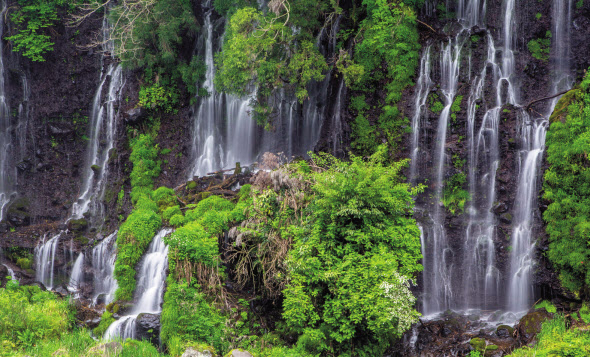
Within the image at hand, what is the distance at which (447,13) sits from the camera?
17312mm

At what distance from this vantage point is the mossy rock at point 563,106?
13047mm

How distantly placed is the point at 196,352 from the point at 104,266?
350 inches

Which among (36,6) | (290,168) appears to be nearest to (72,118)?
(36,6)

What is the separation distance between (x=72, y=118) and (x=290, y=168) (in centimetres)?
1484

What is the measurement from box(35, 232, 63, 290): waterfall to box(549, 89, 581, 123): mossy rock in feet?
56.1

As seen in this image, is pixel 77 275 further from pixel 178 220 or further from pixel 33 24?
pixel 33 24

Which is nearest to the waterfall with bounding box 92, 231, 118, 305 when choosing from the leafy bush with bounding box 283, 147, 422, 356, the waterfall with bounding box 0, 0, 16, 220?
the waterfall with bounding box 0, 0, 16, 220

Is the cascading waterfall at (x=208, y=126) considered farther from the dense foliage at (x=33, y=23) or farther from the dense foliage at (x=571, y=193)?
the dense foliage at (x=571, y=193)

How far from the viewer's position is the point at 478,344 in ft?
36.8

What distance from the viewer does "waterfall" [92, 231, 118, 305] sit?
16.8 metres

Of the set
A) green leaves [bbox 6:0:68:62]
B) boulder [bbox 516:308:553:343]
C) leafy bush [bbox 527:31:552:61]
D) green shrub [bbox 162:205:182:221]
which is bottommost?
boulder [bbox 516:308:553:343]

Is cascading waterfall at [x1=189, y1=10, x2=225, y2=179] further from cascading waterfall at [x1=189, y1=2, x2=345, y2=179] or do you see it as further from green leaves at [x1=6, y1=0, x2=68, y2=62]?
green leaves at [x1=6, y1=0, x2=68, y2=62]

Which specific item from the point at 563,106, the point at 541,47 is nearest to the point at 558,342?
the point at 563,106

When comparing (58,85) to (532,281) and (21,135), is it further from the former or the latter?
(532,281)
